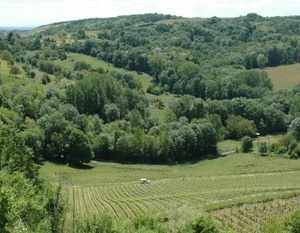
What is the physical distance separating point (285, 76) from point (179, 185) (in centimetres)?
10721

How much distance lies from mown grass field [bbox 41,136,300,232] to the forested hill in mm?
5109

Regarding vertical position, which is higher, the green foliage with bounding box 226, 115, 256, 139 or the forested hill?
the forested hill

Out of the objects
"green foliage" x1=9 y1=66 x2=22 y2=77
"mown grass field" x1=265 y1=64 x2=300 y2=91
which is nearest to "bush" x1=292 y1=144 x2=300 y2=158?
"mown grass field" x1=265 y1=64 x2=300 y2=91

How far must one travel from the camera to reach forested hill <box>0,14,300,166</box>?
8344cm

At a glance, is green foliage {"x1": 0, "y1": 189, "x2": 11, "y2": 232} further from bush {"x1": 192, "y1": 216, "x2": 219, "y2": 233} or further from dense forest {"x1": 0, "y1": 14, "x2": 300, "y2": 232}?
bush {"x1": 192, "y1": 216, "x2": 219, "y2": 233}

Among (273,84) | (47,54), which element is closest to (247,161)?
(273,84)

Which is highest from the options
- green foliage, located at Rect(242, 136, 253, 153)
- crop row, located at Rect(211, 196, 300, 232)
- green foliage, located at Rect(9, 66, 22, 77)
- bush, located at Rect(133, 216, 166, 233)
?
green foliage, located at Rect(9, 66, 22, 77)

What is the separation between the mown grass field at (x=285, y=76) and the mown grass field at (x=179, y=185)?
66465 mm

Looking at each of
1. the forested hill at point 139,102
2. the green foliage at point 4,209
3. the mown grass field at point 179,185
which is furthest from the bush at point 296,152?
the green foliage at point 4,209

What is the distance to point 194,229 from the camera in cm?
2948

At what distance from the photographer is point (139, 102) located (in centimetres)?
11162

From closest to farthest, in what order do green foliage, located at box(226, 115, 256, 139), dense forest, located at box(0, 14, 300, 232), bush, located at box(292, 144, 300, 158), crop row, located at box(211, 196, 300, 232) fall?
1. crop row, located at box(211, 196, 300, 232)
2. dense forest, located at box(0, 14, 300, 232)
3. bush, located at box(292, 144, 300, 158)
4. green foliage, located at box(226, 115, 256, 139)

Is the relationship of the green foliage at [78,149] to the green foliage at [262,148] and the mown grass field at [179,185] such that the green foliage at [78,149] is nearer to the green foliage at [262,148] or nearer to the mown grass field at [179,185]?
the mown grass field at [179,185]

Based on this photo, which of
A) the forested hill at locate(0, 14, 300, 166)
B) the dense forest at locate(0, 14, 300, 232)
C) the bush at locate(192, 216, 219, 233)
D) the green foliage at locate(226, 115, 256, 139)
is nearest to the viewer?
the bush at locate(192, 216, 219, 233)
